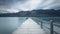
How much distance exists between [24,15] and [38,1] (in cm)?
35

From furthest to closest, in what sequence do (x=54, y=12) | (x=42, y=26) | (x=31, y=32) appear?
(x=42, y=26) → (x=31, y=32) → (x=54, y=12)

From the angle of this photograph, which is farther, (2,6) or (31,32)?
(31,32)

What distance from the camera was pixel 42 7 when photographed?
6.72ft

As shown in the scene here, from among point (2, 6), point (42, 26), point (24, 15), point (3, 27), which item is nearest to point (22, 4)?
point (24, 15)

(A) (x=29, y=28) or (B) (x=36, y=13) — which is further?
(A) (x=29, y=28)

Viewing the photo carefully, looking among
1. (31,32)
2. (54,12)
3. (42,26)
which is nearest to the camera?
(54,12)

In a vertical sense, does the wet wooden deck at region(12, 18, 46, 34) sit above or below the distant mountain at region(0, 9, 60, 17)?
below

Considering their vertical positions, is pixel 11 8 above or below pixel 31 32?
above

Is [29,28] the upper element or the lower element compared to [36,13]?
lower

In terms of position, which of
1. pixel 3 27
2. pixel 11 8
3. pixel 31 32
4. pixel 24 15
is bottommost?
pixel 31 32

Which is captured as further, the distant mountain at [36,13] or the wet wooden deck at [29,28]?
the wet wooden deck at [29,28]

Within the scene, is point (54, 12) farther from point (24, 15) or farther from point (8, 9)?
point (8, 9)

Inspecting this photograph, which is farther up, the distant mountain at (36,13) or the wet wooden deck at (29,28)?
the distant mountain at (36,13)

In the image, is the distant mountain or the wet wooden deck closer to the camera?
the distant mountain
